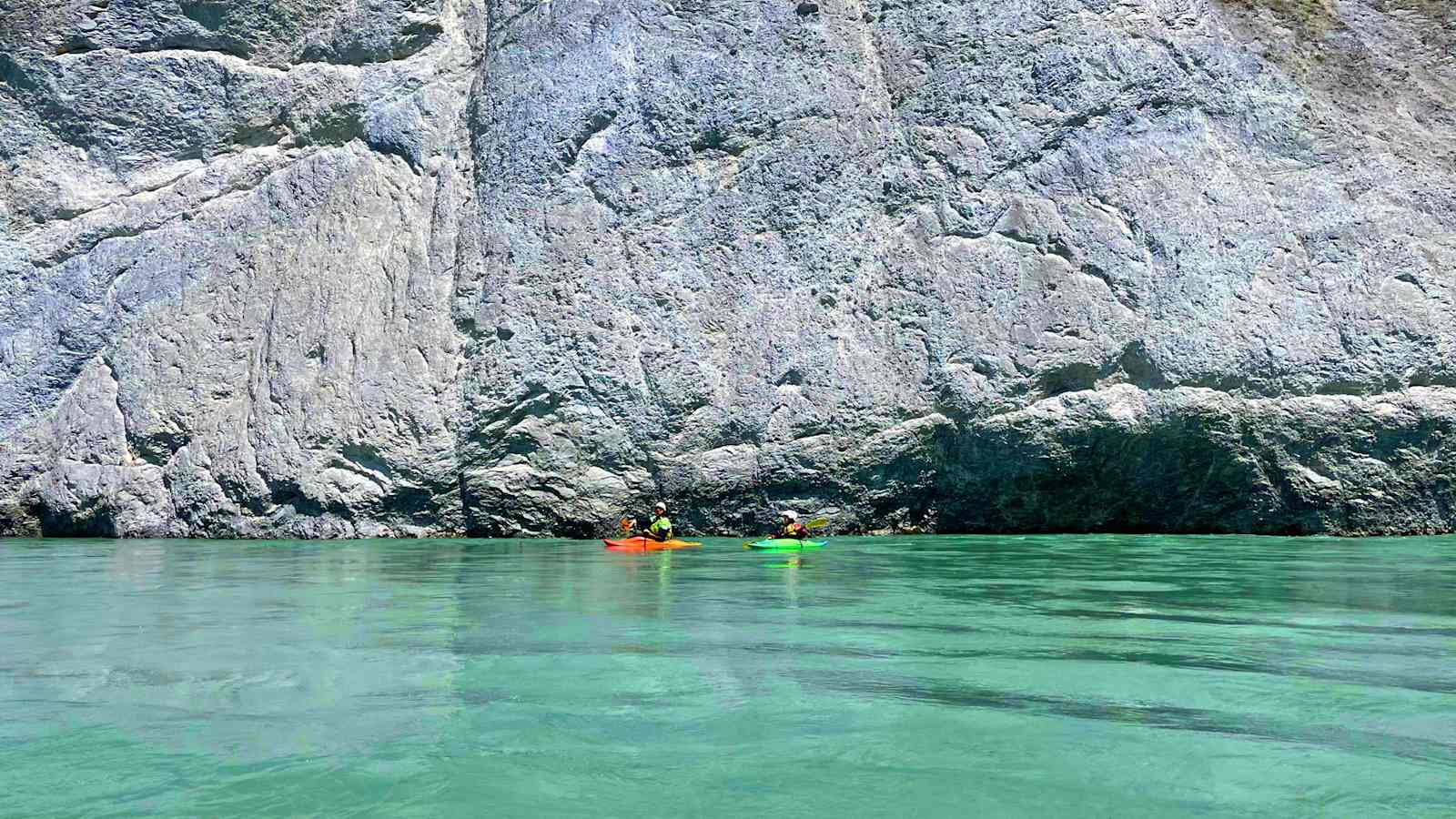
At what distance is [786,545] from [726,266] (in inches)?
249

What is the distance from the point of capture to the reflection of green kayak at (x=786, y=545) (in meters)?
15.2

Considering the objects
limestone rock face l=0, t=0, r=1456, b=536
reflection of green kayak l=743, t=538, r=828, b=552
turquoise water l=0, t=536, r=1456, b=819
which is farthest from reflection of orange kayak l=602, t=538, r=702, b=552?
turquoise water l=0, t=536, r=1456, b=819

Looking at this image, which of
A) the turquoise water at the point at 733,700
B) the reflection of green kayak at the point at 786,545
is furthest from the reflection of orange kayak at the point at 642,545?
the turquoise water at the point at 733,700

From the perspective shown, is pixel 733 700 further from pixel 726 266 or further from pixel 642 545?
pixel 726 266

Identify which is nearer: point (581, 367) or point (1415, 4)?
point (581, 367)

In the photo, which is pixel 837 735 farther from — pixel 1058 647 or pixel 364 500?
pixel 364 500

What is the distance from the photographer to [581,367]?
19.5m

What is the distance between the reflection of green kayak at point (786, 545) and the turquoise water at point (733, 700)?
4401mm

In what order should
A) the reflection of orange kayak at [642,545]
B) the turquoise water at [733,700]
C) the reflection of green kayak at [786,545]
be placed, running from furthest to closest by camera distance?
the reflection of orange kayak at [642,545], the reflection of green kayak at [786,545], the turquoise water at [733,700]

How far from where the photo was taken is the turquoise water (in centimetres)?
400

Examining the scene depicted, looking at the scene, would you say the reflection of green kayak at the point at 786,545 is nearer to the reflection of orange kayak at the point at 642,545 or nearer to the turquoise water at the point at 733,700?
the reflection of orange kayak at the point at 642,545

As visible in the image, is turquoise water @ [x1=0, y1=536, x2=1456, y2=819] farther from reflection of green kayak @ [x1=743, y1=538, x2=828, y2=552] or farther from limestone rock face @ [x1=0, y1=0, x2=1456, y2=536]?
limestone rock face @ [x1=0, y1=0, x2=1456, y2=536]

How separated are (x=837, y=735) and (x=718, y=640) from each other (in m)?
2.52

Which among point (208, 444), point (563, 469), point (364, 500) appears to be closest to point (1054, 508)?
point (563, 469)
